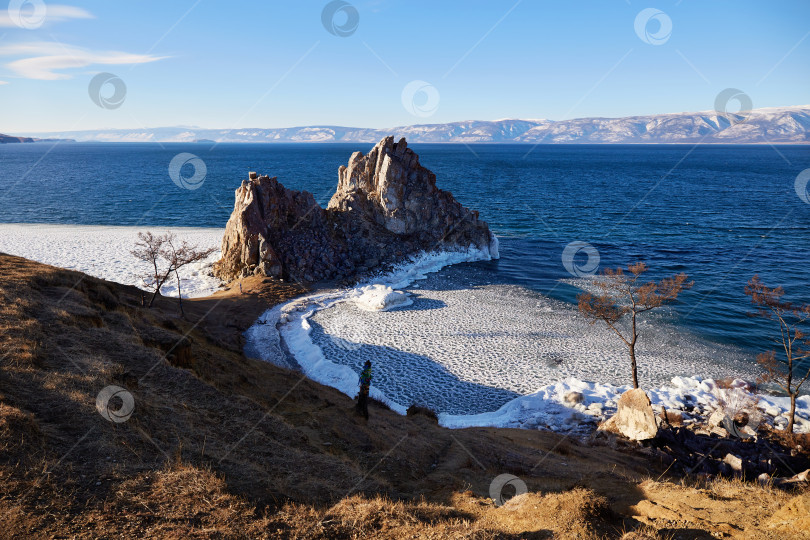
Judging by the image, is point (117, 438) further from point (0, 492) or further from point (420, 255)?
point (420, 255)

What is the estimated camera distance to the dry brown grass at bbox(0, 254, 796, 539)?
908 cm

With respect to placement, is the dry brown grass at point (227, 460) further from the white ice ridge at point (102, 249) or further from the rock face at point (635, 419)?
the white ice ridge at point (102, 249)

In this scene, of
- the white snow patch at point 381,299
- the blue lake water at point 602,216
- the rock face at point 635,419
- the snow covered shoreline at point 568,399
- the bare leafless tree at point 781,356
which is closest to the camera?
the rock face at point 635,419

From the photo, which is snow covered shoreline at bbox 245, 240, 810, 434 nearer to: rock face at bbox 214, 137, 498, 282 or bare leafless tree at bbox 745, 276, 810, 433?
bare leafless tree at bbox 745, 276, 810, 433

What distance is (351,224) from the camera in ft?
159

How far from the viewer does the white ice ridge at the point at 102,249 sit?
41281mm

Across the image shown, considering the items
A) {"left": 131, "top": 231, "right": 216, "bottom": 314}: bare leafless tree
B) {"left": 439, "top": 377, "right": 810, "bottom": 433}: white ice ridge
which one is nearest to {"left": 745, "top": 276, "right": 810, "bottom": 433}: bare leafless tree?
{"left": 439, "top": 377, "right": 810, "bottom": 433}: white ice ridge

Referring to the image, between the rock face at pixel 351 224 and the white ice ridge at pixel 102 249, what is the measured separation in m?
3.14

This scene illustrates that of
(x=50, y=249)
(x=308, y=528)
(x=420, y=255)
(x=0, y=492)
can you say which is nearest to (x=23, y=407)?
(x=0, y=492)

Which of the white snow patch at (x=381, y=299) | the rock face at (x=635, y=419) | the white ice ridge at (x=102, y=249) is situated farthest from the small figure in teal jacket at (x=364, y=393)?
the white ice ridge at (x=102, y=249)

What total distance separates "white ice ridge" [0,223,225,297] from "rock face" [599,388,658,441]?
32966mm

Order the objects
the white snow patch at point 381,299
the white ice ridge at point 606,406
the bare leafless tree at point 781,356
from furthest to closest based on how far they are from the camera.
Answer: the white snow patch at point 381,299 < the white ice ridge at point 606,406 < the bare leafless tree at point 781,356

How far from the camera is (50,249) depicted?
166 feet

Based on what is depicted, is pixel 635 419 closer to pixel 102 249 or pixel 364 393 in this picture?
pixel 364 393
